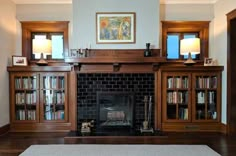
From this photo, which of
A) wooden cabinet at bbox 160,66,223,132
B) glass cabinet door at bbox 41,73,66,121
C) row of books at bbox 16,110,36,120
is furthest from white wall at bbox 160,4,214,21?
row of books at bbox 16,110,36,120

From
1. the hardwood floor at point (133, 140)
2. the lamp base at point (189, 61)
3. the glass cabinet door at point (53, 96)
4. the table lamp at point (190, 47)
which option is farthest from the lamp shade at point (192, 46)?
the glass cabinet door at point (53, 96)

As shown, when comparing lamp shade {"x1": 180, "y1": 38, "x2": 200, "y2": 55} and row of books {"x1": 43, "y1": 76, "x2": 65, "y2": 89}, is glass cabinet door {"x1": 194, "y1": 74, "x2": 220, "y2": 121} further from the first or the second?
row of books {"x1": 43, "y1": 76, "x2": 65, "y2": 89}

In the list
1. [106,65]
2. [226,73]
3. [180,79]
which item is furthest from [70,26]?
[226,73]

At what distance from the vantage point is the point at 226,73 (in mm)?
4754

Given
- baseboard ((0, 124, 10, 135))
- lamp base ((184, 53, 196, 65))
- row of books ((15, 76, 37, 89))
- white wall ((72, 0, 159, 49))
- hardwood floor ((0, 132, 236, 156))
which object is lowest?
hardwood floor ((0, 132, 236, 156))

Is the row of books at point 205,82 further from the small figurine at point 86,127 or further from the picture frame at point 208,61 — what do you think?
the small figurine at point 86,127

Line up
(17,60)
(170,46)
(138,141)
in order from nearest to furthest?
1. (138,141)
2. (17,60)
3. (170,46)

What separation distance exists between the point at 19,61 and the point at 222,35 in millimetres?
4265

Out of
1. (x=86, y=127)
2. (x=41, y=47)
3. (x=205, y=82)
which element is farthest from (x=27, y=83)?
(x=205, y=82)

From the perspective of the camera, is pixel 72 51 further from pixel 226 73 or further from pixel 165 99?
pixel 226 73

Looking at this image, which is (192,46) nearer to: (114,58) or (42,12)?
(114,58)

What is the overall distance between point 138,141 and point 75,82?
171 centimetres

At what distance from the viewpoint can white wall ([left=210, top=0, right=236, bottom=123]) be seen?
15.7ft

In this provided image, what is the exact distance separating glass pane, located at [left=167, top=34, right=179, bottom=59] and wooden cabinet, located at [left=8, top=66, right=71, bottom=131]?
7.66ft
